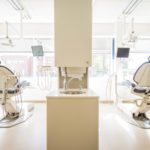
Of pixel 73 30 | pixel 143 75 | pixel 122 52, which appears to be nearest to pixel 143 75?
pixel 143 75

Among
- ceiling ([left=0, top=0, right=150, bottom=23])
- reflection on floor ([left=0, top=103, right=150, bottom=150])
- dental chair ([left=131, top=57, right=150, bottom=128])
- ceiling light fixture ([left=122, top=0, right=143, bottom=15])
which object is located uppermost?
ceiling ([left=0, top=0, right=150, bottom=23])

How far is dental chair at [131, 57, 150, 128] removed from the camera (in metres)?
3.99

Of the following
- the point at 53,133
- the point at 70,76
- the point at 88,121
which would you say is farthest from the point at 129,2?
the point at 53,133

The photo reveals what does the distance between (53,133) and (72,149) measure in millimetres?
319

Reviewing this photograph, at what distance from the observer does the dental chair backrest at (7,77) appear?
145 inches

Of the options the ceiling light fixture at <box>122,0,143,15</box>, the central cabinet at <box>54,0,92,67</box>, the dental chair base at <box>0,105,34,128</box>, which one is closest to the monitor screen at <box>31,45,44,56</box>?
the dental chair base at <box>0,105,34,128</box>

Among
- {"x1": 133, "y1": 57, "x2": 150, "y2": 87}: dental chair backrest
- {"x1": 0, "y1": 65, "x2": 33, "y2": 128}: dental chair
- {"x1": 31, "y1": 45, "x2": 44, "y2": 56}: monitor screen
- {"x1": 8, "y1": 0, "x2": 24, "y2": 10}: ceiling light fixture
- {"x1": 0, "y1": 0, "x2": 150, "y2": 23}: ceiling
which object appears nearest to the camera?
{"x1": 0, "y1": 65, "x2": 33, "y2": 128}: dental chair

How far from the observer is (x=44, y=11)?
5.07 meters

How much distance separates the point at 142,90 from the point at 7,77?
2866mm

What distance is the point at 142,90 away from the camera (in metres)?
4.14

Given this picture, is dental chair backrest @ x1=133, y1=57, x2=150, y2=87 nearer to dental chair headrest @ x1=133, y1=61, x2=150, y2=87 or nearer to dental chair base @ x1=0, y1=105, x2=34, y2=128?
dental chair headrest @ x1=133, y1=61, x2=150, y2=87

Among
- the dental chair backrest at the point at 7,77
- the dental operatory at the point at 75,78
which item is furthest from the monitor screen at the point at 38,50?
the dental chair backrest at the point at 7,77

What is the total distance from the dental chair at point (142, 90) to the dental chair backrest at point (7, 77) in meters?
2.62

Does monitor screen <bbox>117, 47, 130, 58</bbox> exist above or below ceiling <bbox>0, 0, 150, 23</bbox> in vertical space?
below
